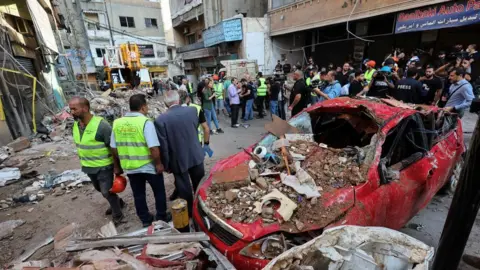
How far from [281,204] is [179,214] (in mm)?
1154

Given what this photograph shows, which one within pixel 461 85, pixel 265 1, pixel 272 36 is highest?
pixel 265 1

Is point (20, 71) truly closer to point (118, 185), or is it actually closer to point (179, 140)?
point (118, 185)

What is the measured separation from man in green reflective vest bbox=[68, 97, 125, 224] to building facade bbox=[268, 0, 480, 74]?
1134 cm

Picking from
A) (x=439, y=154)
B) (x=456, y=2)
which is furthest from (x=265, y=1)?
(x=439, y=154)

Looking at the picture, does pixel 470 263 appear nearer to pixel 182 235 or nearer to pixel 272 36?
pixel 182 235

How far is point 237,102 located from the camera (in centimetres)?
A: 852

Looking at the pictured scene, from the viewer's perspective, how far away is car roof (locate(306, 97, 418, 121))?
2992 mm

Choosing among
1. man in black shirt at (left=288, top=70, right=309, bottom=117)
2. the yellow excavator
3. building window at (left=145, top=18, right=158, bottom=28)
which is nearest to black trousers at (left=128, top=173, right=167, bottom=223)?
man in black shirt at (left=288, top=70, right=309, bottom=117)

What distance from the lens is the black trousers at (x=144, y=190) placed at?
3.10m

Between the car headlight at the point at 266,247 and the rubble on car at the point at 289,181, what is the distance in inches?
5.2

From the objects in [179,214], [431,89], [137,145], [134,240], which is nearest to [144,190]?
[137,145]

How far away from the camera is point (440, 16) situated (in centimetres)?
878

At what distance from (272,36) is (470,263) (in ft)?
56.1

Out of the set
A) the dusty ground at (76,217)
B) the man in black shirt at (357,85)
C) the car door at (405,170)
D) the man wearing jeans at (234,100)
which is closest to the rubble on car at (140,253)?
the dusty ground at (76,217)
